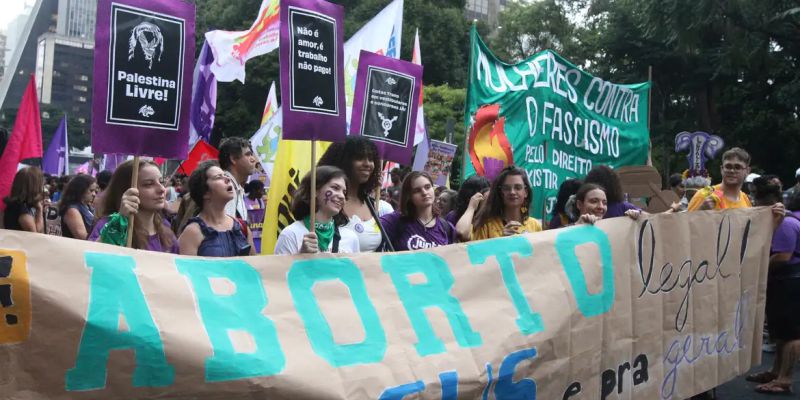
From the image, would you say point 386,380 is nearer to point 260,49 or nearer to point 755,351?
point 755,351

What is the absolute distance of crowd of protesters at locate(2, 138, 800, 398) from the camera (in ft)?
13.1

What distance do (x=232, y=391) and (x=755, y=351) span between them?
13.2 feet

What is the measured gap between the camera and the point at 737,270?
207 inches

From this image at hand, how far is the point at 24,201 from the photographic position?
17.4 ft

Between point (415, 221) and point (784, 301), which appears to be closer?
point (415, 221)

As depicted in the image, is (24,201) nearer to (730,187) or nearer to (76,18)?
(730,187)

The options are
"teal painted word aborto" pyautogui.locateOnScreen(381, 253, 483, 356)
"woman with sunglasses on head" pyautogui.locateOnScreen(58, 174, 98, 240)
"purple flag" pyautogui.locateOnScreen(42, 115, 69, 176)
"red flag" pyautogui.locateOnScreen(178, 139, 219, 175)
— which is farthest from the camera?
"purple flag" pyautogui.locateOnScreen(42, 115, 69, 176)

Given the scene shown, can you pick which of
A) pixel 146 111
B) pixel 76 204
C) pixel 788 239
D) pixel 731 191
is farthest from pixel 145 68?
pixel 788 239

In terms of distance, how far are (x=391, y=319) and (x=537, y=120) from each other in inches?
154

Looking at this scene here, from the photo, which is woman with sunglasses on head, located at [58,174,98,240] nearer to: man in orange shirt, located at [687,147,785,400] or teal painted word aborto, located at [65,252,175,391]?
teal painted word aborto, located at [65,252,175,391]

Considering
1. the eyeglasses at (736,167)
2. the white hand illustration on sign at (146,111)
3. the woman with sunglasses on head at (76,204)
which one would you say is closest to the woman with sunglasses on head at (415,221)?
the white hand illustration on sign at (146,111)

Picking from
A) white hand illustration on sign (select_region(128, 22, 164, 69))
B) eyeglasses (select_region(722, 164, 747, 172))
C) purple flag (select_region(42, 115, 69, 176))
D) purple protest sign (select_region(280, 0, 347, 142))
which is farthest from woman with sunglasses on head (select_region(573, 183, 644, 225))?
purple flag (select_region(42, 115, 69, 176))

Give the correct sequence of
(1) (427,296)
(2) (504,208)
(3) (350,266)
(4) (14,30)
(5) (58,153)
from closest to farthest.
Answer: (3) (350,266) < (1) (427,296) < (2) (504,208) < (5) (58,153) < (4) (14,30)

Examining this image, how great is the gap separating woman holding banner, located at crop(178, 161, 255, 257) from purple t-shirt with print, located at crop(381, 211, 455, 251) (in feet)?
2.72
